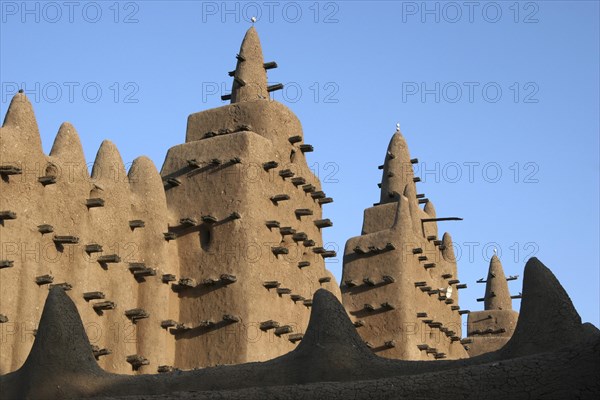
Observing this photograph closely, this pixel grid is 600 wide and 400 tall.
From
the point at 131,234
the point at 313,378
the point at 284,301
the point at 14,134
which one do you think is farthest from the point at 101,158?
the point at 313,378

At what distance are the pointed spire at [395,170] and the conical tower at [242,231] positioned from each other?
8858mm

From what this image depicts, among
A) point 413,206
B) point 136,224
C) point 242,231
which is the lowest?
point 136,224

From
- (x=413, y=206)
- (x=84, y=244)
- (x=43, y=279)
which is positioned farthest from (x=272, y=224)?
(x=413, y=206)

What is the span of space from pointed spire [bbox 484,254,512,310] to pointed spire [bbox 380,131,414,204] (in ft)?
31.2

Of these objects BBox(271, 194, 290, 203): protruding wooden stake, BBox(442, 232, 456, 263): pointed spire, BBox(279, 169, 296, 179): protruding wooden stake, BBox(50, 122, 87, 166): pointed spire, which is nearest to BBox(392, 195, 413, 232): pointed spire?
BBox(442, 232, 456, 263): pointed spire

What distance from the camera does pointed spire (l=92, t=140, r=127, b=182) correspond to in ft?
66.3

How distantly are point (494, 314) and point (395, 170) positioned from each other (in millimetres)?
9450

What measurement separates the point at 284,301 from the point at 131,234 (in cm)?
369

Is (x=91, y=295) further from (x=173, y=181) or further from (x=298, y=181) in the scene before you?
(x=298, y=181)

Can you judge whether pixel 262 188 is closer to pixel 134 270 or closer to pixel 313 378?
pixel 134 270

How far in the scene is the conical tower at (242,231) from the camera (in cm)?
2108

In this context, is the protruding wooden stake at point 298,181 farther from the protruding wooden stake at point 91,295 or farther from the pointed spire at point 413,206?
the pointed spire at point 413,206

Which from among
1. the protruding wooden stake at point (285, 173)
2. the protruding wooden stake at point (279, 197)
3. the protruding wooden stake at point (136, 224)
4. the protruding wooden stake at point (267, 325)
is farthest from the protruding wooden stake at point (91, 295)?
the protruding wooden stake at point (285, 173)

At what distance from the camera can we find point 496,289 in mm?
40969
